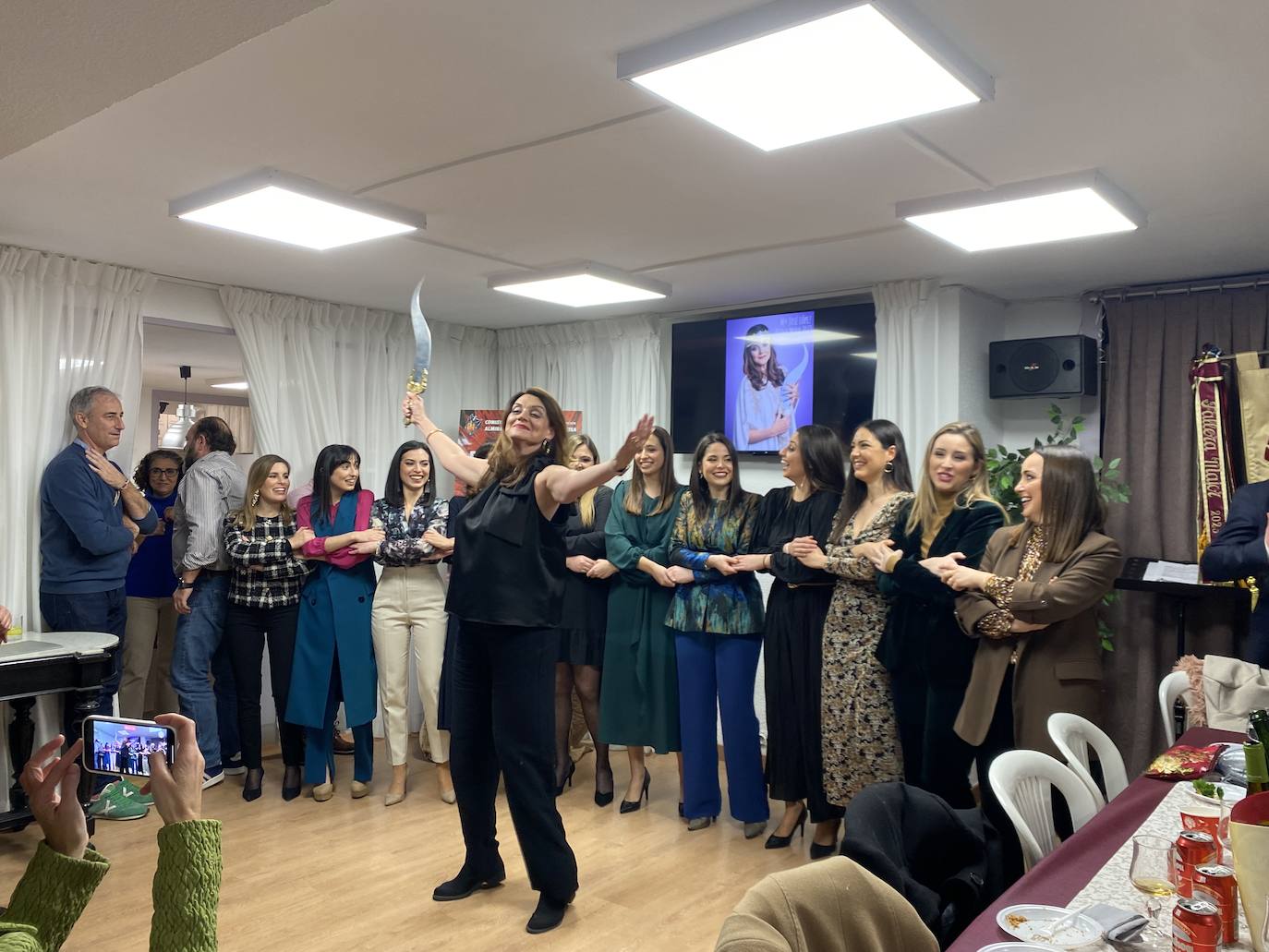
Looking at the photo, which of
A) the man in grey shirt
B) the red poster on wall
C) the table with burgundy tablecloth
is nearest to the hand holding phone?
the table with burgundy tablecloth

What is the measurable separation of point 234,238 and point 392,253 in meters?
0.62

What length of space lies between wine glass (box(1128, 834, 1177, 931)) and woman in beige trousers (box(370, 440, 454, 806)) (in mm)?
3194

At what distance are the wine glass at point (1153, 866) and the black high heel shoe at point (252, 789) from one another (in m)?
3.78

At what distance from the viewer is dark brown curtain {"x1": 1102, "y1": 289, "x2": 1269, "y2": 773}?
4223 millimetres

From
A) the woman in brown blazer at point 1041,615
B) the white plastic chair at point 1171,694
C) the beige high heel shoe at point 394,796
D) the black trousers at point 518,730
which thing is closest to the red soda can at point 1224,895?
the woman in brown blazer at point 1041,615

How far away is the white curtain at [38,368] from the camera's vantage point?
4.07 m

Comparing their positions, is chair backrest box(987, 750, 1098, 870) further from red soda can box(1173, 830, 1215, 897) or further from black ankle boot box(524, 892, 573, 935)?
black ankle boot box(524, 892, 573, 935)

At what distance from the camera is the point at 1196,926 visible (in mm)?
1312

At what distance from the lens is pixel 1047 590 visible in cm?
299

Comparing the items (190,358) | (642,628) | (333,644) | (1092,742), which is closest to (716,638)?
(642,628)

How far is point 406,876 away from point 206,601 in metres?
1.71

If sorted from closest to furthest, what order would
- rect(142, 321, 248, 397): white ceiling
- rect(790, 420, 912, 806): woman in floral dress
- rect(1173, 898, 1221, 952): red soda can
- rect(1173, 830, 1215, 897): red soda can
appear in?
rect(1173, 898, 1221, 952): red soda can
rect(1173, 830, 1215, 897): red soda can
rect(790, 420, 912, 806): woman in floral dress
rect(142, 321, 248, 397): white ceiling

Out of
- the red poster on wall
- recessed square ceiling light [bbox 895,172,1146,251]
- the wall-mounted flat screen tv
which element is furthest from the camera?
the red poster on wall

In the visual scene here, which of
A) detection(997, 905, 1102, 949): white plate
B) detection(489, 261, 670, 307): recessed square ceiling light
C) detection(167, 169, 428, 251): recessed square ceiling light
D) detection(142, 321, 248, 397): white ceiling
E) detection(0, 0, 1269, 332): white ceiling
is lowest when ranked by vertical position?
detection(997, 905, 1102, 949): white plate
